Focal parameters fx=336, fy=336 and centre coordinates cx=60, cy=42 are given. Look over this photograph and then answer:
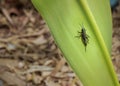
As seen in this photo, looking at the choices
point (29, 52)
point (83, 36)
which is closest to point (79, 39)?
point (83, 36)

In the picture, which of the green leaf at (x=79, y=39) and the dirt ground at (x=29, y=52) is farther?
the dirt ground at (x=29, y=52)

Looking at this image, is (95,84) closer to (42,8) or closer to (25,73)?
(42,8)

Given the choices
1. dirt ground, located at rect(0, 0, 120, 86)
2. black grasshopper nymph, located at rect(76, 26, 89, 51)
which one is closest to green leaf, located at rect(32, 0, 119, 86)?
black grasshopper nymph, located at rect(76, 26, 89, 51)

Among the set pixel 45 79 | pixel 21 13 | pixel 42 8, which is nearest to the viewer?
pixel 42 8

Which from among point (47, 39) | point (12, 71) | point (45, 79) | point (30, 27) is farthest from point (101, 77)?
point (30, 27)

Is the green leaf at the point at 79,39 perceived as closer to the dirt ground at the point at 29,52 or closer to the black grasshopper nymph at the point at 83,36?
the black grasshopper nymph at the point at 83,36

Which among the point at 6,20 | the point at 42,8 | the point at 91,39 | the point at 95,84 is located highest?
the point at 6,20

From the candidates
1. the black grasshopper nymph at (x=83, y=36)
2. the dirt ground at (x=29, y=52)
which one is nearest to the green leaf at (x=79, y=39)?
the black grasshopper nymph at (x=83, y=36)
